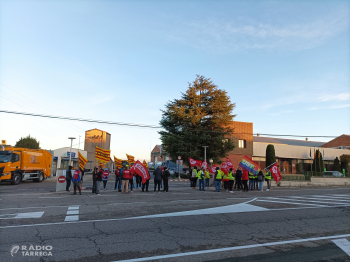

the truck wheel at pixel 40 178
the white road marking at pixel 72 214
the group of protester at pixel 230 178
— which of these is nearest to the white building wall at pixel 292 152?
the group of protester at pixel 230 178

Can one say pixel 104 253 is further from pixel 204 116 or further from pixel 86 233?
pixel 204 116

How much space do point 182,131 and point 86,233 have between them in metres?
31.7

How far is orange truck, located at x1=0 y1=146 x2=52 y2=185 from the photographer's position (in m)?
25.2

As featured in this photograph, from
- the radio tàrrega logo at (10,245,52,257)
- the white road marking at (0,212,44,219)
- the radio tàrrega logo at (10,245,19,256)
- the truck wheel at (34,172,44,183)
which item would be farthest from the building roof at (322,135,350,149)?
the radio tàrrega logo at (10,245,19,256)

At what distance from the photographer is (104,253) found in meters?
5.68

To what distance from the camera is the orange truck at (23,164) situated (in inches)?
990

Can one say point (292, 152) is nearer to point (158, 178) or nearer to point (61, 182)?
point (158, 178)

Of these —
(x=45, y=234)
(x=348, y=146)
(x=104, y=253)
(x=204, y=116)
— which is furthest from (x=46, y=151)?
(x=348, y=146)

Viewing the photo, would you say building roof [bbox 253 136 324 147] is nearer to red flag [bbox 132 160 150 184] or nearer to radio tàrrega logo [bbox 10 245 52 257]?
red flag [bbox 132 160 150 184]

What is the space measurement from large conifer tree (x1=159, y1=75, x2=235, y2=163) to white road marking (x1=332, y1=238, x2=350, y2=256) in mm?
30212

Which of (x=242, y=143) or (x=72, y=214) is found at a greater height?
(x=242, y=143)

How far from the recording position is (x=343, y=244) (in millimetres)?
6512

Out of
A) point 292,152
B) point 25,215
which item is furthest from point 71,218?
point 292,152

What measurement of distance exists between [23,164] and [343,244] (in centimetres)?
2840
